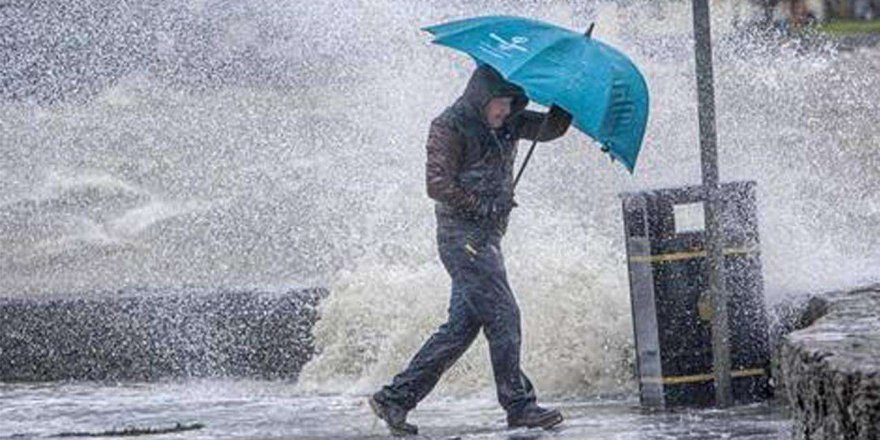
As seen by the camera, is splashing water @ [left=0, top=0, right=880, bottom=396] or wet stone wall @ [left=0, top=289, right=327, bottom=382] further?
wet stone wall @ [left=0, top=289, right=327, bottom=382]

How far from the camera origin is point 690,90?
16.0m

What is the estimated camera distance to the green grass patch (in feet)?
96.0

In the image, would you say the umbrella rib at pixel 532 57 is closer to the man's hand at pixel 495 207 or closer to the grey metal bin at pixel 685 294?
the man's hand at pixel 495 207

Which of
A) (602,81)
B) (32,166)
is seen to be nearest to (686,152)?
(602,81)

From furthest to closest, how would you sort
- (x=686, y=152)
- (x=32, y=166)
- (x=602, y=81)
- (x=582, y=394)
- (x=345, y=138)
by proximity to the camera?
(x=32, y=166)
(x=345, y=138)
(x=686, y=152)
(x=582, y=394)
(x=602, y=81)

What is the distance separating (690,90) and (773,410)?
267 inches

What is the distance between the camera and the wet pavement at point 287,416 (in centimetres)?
919

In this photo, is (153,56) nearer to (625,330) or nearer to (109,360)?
(109,360)

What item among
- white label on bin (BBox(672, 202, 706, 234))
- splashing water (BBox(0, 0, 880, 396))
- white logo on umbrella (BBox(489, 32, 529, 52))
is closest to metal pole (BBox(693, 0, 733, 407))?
white logo on umbrella (BBox(489, 32, 529, 52))

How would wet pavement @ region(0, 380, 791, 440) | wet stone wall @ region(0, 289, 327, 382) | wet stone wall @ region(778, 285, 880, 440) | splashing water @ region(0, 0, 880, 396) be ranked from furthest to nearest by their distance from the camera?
wet stone wall @ region(0, 289, 327, 382), splashing water @ region(0, 0, 880, 396), wet pavement @ region(0, 380, 791, 440), wet stone wall @ region(778, 285, 880, 440)

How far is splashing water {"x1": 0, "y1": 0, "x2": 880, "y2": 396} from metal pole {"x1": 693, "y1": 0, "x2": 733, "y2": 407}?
0.94 metres

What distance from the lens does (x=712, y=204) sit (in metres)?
9.41

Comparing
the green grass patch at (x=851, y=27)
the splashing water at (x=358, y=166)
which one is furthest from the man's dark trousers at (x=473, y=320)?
the green grass patch at (x=851, y=27)

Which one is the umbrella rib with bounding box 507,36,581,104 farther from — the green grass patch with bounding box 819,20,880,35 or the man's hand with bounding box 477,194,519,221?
the green grass patch with bounding box 819,20,880,35
